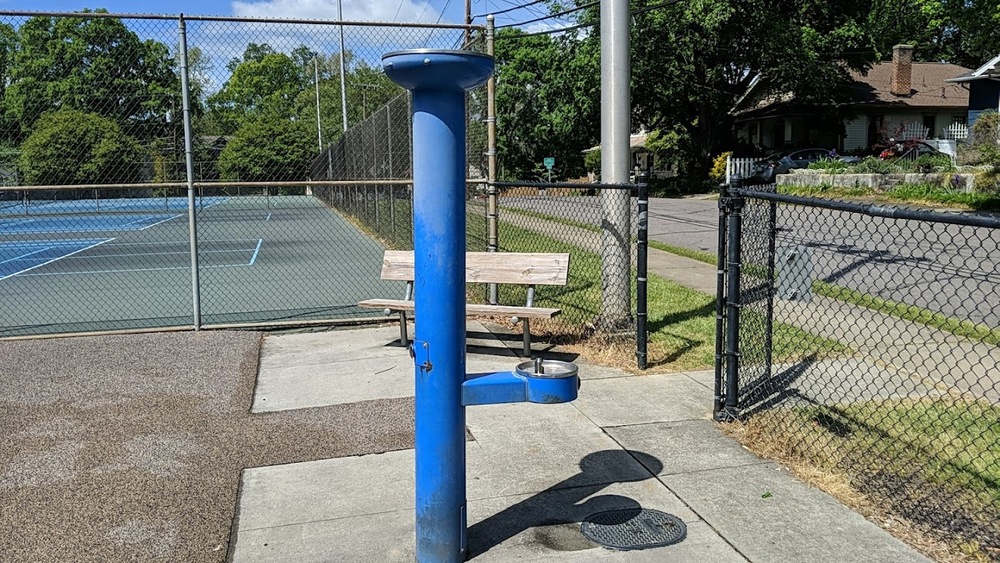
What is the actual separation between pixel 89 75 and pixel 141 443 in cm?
489

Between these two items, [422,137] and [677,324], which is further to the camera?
[677,324]

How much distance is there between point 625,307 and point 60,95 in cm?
603

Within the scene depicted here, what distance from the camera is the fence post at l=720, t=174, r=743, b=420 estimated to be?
16.8 ft

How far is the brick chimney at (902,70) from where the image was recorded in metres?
43.6

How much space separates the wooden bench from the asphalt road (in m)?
1.74

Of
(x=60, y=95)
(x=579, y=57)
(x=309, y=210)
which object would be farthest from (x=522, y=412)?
(x=579, y=57)

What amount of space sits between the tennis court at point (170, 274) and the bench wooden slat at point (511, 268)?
4.80ft

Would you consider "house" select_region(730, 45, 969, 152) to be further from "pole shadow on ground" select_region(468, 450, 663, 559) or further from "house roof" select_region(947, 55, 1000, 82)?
"pole shadow on ground" select_region(468, 450, 663, 559)

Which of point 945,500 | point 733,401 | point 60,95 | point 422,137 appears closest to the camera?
point 422,137

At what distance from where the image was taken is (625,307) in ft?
24.1

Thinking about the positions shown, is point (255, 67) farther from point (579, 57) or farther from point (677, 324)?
point (677, 324)

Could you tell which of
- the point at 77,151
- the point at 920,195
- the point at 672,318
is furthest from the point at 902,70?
the point at 77,151

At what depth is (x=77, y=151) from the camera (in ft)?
27.1

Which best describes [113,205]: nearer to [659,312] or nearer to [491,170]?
[491,170]
